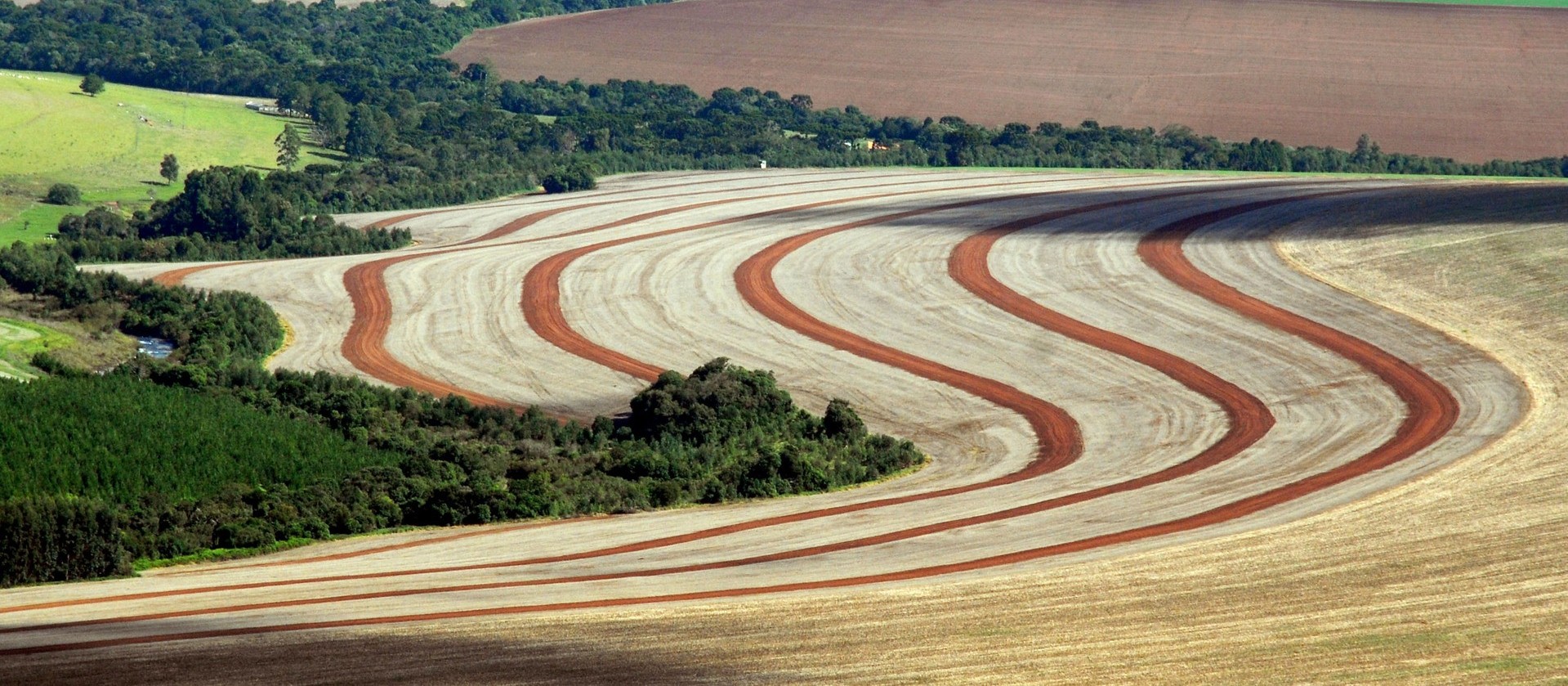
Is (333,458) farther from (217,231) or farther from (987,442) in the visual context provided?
(217,231)

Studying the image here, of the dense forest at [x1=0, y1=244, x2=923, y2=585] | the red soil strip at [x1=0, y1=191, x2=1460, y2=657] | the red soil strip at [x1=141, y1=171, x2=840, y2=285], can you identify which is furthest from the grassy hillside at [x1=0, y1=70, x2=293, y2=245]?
the red soil strip at [x1=0, y1=191, x2=1460, y2=657]

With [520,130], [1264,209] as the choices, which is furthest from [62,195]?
[1264,209]

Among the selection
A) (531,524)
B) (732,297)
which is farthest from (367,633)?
(732,297)

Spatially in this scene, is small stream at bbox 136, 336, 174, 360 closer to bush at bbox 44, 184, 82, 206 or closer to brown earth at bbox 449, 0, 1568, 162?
bush at bbox 44, 184, 82, 206

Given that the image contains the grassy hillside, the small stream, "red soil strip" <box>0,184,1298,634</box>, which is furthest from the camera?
the grassy hillside

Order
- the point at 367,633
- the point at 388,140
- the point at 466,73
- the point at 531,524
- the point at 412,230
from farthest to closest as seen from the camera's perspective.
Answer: the point at 466,73
the point at 388,140
the point at 412,230
the point at 531,524
the point at 367,633

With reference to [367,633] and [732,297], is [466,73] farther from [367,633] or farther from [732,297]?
[367,633]
